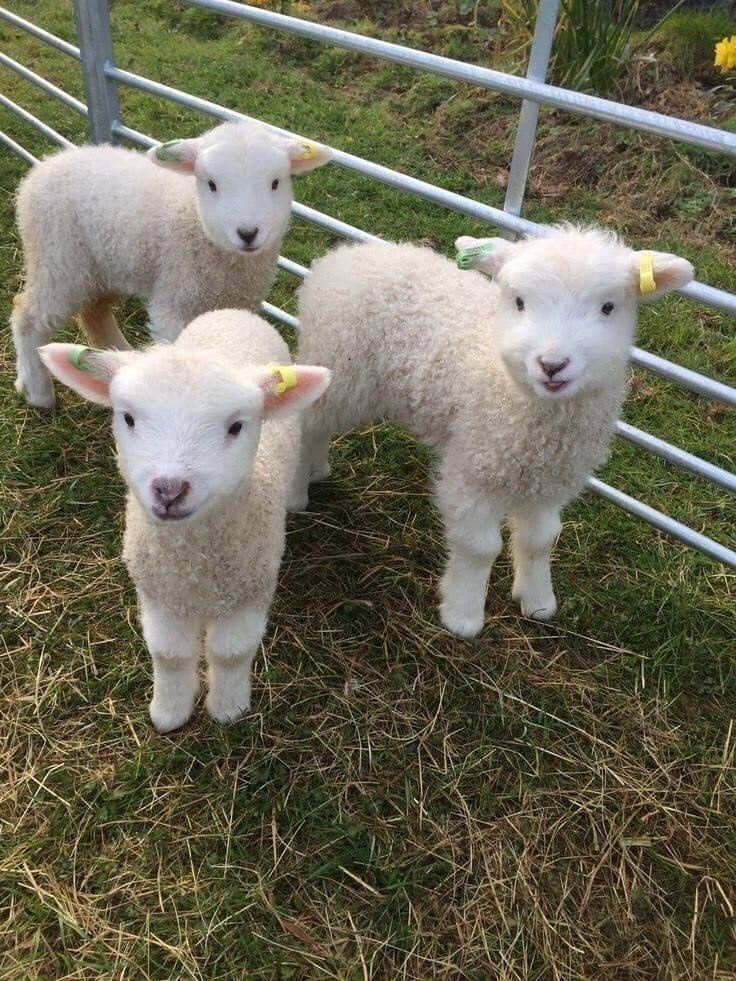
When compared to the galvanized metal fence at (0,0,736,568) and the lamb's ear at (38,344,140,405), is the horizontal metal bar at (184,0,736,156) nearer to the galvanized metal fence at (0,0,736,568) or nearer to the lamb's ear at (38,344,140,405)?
the galvanized metal fence at (0,0,736,568)

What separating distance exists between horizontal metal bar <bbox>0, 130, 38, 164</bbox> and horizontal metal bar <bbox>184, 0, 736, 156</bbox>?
8.06 feet

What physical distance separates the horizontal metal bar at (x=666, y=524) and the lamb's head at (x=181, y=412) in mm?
1664

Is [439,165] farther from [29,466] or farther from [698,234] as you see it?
[29,466]

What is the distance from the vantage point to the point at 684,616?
126 inches

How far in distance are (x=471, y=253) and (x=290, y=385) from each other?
0.85 metres

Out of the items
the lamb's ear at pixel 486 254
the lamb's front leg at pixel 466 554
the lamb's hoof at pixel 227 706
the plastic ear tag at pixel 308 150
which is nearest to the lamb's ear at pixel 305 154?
the plastic ear tag at pixel 308 150

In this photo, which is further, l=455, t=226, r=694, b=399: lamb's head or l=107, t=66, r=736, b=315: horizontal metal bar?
l=107, t=66, r=736, b=315: horizontal metal bar

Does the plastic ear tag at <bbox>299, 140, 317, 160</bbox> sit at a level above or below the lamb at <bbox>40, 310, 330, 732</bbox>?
above

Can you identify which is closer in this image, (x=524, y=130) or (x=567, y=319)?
(x=567, y=319)

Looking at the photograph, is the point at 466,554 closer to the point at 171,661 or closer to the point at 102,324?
the point at 171,661

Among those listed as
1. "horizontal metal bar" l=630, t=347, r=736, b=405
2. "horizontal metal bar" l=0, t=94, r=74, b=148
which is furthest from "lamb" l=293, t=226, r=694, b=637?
"horizontal metal bar" l=0, t=94, r=74, b=148

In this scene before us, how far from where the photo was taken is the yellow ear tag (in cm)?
→ 222

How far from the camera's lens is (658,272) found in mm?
2244

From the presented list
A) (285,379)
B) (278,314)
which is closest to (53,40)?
(278,314)
